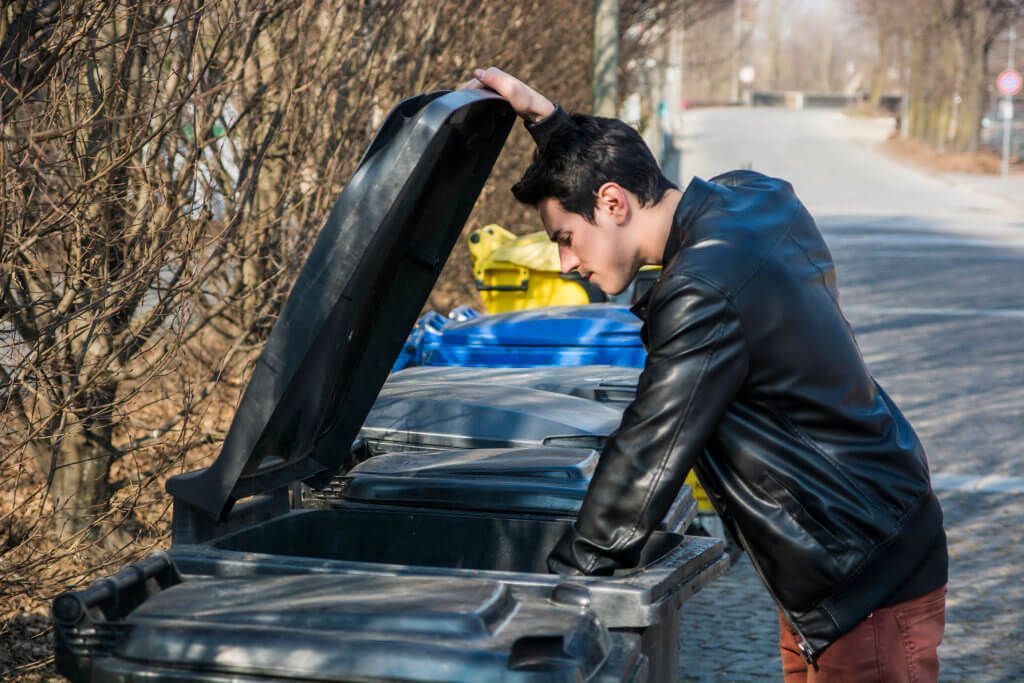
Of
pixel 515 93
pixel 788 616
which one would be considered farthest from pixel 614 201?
pixel 788 616

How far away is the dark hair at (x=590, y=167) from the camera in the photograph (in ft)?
8.36

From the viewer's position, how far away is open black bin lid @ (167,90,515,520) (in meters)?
2.45

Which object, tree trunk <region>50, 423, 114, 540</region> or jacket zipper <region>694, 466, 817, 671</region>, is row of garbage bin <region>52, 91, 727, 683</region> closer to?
jacket zipper <region>694, 466, 817, 671</region>

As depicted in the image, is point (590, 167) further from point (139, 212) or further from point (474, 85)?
point (139, 212)

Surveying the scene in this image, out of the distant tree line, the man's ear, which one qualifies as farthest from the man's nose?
the distant tree line

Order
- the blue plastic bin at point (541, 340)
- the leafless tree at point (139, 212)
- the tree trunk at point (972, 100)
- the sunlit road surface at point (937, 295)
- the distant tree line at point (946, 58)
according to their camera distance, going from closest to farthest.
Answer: the leafless tree at point (139, 212), the blue plastic bin at point (541, 340), the sunlit road surface at point (937, 295), the distant tree line at point (946, 58), the tree trunk at point (972, 100)

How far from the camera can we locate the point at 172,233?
4406mm

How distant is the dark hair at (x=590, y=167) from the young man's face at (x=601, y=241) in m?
0.02

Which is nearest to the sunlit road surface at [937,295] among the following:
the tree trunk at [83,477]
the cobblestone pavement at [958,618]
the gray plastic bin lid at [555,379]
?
the cobblestone pavement at [958,618]

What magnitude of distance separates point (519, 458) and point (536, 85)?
32.1 feet

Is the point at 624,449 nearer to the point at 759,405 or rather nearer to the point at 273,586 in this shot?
the point at 759,405

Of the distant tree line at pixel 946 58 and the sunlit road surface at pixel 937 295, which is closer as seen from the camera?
the sunlit road surface at pixel 937 295

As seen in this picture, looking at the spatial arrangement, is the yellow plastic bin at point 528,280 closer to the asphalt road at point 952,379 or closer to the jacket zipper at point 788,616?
the asphalt road at point 952,379

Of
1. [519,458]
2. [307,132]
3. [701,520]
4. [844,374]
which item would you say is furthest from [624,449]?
[307,132]
